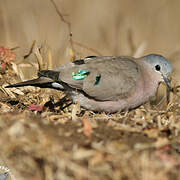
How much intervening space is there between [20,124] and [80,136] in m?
0.45

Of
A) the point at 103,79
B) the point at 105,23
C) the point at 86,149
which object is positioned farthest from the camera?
the point at 105,23

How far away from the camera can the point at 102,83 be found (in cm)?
411

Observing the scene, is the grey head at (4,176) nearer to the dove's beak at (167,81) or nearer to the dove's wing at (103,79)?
the dove's wing at (103,79)

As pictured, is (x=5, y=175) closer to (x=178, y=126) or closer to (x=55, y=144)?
(x=55, y=144)

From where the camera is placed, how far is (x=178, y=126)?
3.12 metres

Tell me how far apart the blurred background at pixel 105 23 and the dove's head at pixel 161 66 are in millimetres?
2185

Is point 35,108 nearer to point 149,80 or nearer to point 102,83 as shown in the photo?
point 102,83

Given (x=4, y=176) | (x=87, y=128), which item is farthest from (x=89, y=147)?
(x=4, y=176)

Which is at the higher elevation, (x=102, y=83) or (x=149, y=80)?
(x=149, y=80)

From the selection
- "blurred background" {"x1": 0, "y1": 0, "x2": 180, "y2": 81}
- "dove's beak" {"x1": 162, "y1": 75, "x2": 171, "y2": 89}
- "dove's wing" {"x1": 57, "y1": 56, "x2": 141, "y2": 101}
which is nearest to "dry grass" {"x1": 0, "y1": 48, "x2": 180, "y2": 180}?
"dove's wing" {"x1": 57, "y1": 56, "x2": 141, "y2": 101}

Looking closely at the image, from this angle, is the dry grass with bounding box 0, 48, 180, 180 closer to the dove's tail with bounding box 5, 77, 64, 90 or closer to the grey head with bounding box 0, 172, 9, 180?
the grey head with bounding box 0, 172, 9, 180

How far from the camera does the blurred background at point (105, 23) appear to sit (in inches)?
271

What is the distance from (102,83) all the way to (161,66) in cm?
79

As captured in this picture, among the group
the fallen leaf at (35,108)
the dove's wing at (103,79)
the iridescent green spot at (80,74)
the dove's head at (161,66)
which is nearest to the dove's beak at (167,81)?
the dove's head at (161,66)
